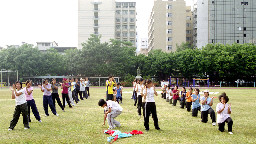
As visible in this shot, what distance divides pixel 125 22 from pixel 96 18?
12030mm

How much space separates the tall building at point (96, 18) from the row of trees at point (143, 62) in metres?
26.1

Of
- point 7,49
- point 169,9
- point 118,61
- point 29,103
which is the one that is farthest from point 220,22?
point 29,103

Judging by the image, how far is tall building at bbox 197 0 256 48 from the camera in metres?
71.8

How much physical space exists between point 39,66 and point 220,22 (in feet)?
160

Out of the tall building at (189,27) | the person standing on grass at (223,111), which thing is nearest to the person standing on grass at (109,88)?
the person standing on grass at (223,111)

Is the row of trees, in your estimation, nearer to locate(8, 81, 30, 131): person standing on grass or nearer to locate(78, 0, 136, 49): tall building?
locate(78, 0, 136, 49): tall building

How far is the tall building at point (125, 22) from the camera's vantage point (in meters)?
91.1

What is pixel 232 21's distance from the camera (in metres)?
72.0

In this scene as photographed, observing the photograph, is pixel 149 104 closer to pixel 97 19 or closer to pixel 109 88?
pixel 109 88

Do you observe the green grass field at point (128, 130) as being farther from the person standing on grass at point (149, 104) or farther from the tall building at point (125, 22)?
the tall building at point (125, 22)

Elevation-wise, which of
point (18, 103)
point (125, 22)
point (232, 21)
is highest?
point (125, 22)

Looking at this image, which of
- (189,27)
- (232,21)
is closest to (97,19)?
(189,27)

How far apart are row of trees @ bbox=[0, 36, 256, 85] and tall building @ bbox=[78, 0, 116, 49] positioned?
85.7 feet

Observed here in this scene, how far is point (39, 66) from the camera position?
5822 centimetres
